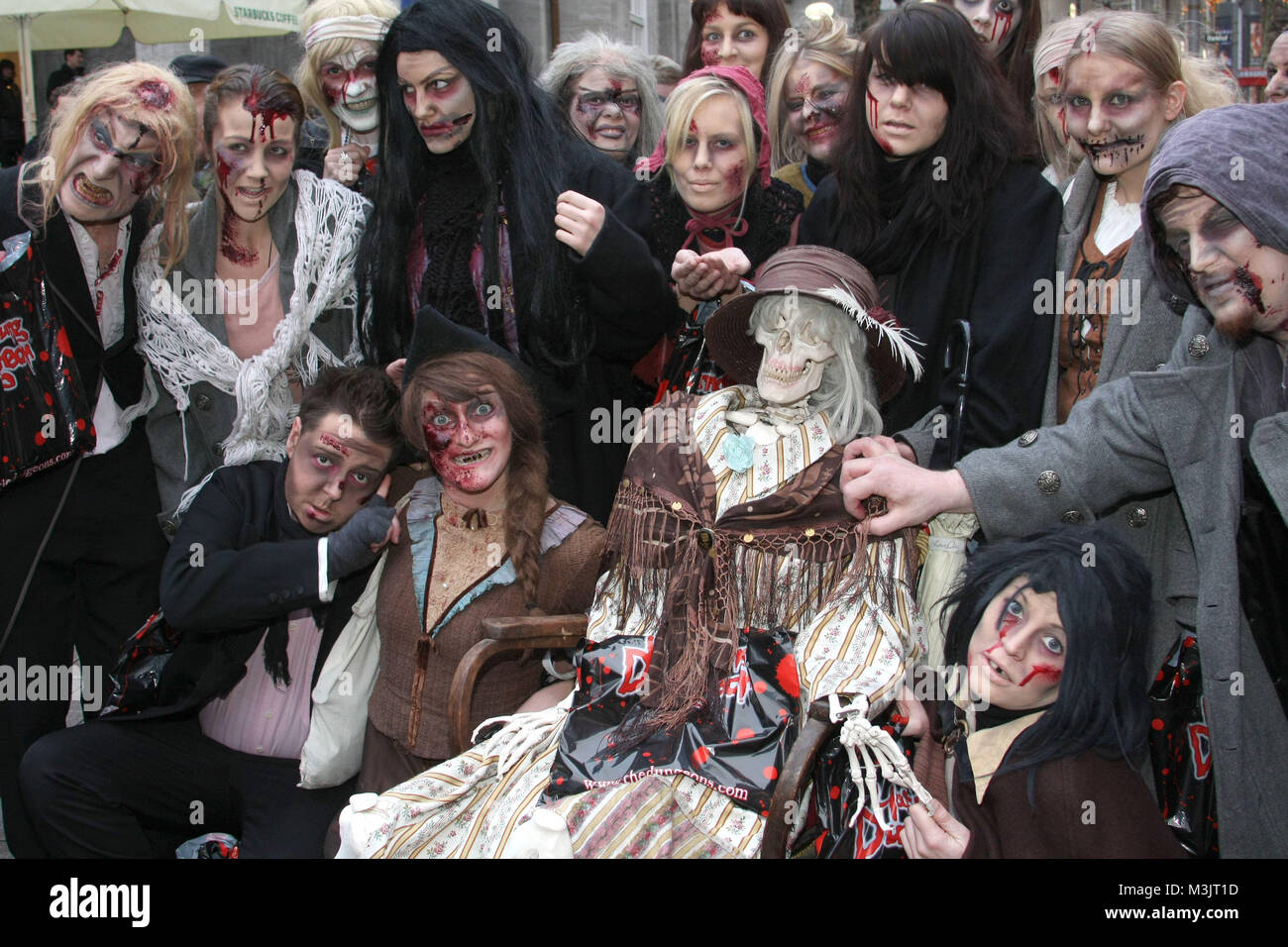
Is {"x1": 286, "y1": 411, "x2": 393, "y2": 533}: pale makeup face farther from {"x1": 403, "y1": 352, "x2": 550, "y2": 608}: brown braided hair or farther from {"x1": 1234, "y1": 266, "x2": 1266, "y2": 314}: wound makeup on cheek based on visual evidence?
{"x1": 1234, "y1": 266, "x2": 1266, "y2": 314}: wound makeup on cheek

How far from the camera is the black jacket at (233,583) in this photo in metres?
3.26

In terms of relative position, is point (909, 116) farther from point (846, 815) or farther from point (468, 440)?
point (846, 815)

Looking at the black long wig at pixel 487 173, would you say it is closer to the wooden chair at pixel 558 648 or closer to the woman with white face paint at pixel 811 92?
the wooden chair at pixel 558 648

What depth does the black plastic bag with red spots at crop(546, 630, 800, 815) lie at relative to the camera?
285 cm

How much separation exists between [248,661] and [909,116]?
96.0 inches

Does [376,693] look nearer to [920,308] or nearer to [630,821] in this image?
[630,821]

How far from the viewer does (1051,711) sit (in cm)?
266

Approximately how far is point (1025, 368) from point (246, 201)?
2.40 metres

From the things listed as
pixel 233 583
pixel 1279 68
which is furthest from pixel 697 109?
pixel 1279 68

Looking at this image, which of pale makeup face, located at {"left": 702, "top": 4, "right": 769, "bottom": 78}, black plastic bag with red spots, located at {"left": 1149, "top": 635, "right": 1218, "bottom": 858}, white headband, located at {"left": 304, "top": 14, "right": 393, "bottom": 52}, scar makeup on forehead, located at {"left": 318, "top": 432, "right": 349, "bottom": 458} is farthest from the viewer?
pale makeup face, located at {"left": 702, "top": 4, "right": 769, "bottom": 78}

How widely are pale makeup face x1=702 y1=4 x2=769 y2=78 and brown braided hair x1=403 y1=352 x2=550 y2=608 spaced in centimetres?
225

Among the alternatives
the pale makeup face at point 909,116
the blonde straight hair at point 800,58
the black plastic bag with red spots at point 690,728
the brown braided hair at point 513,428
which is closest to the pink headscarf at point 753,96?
the pale makeup face at point 909,116

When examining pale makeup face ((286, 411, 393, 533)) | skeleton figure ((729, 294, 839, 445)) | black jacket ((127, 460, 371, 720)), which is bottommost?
black jacket ((127, 460, 371, 720))

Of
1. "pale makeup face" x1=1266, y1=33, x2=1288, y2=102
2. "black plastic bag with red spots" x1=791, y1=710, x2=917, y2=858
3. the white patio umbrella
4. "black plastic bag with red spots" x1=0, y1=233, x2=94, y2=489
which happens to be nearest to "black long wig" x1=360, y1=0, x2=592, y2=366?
"black plastic bag with red spots" x1=0, y1=233, x2=94, y2=489
